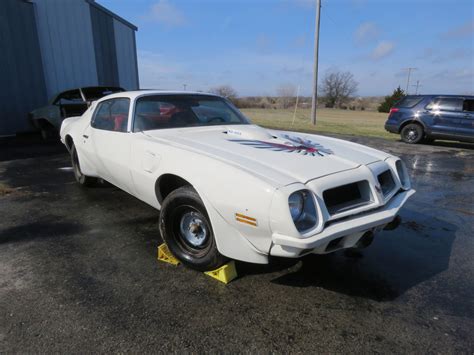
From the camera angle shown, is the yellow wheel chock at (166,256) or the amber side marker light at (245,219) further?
the yellow wheel chock at (166,256)

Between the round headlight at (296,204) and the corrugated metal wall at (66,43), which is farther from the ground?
the corrugated metal wall at (66,43)

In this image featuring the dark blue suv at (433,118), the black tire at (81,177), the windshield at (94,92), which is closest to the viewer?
the black tire at (81,177)

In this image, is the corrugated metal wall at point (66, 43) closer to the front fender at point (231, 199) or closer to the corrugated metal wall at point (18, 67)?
the corrugated metal wall at point (18, 67)

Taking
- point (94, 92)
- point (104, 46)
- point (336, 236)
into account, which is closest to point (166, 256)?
point (336, 236)

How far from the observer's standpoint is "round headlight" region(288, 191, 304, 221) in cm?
214

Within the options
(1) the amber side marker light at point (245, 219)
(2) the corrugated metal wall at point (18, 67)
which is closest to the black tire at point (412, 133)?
(1) the amber side marker light at point (245, 219)

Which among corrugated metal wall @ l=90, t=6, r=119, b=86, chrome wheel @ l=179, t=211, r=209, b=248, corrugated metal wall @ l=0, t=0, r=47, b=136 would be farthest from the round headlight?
corrugated metal wall @ l=90, t=6, r=119, b=86

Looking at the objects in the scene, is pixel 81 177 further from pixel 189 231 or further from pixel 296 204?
pixel 296 204

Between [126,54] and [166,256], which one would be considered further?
[126,54]

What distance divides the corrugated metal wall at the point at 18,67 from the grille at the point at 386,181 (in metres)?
11.3

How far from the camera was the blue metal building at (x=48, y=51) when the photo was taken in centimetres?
1034

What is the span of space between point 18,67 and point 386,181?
11.6 meters

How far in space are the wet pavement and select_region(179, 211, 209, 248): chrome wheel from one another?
0.26 metres

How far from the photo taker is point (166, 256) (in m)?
2.95
